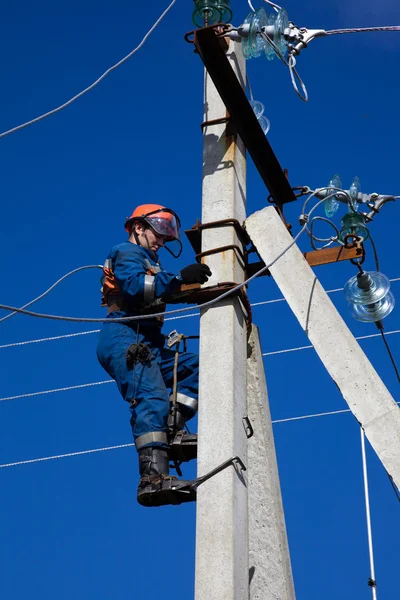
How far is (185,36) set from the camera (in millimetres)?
6270

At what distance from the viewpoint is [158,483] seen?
554 cm

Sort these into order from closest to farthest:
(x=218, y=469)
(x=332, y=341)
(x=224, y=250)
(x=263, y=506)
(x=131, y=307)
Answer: (x=218, y=469) < (x=332, y=341) < (x=263, y=506) < (x=224, y=250) < (x=131, y=307)

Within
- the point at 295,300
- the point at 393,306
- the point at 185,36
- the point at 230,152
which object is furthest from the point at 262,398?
the point at 185,36

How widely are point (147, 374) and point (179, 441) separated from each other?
44 centimetres

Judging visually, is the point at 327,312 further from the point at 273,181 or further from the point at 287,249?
the point at 273,181

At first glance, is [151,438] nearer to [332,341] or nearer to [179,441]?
[179,441]

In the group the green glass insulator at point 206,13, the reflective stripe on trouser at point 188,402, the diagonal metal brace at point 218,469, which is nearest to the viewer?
the diagonal metal brace at point 218,469

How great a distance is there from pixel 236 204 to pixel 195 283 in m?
0.52

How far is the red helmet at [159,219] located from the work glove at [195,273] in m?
1.03

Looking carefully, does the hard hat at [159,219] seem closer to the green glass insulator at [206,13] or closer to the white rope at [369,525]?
the green glass insulator at [206,13]

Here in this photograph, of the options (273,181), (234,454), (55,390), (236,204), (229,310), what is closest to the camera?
(234,454)

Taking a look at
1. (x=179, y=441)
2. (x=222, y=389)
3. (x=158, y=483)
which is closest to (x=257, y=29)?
(x=222, y=389)

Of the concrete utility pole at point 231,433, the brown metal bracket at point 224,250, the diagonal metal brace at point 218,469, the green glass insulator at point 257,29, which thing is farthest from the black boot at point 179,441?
the green glass insulator at point 257,29

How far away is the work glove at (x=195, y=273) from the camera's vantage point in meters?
5.66
